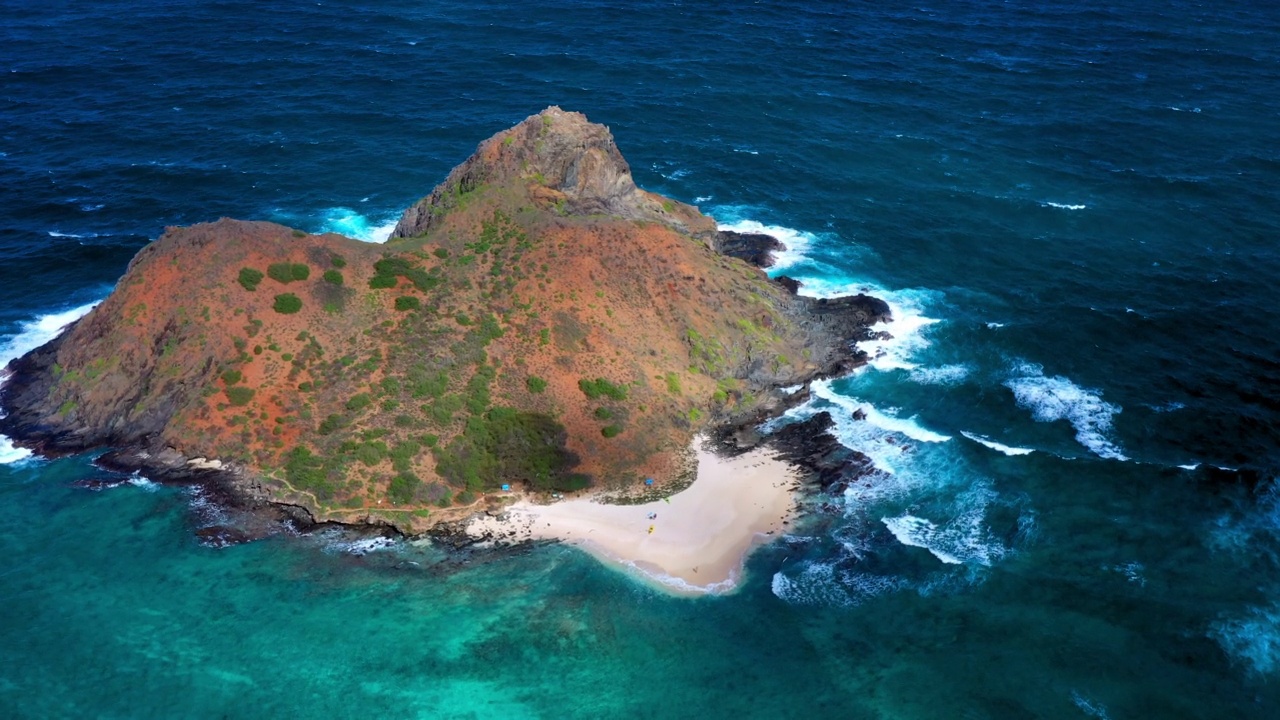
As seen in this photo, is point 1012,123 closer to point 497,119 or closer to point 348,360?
point 497,119

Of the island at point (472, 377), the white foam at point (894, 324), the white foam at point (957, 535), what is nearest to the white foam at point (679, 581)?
the island at point (472, 377)

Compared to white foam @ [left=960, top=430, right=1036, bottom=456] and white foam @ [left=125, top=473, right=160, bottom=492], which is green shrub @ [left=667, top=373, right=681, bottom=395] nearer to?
white foam @ [left=960, top=430, right=1036, bottom=456]

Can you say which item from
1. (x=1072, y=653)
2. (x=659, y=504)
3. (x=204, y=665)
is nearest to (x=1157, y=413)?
(x=1072, y=653)

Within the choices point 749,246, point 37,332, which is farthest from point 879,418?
point 37,332

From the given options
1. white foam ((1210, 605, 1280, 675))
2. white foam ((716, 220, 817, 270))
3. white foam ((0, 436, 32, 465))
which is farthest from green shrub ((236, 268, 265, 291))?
white foam ((1210, 605, 1280, 675))

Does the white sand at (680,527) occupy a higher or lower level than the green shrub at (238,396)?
lower

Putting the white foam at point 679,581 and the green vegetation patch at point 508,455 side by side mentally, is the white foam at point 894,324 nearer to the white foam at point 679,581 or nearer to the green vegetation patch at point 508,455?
the white foam at point 679,581

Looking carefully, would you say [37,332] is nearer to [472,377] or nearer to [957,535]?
[472,377]
